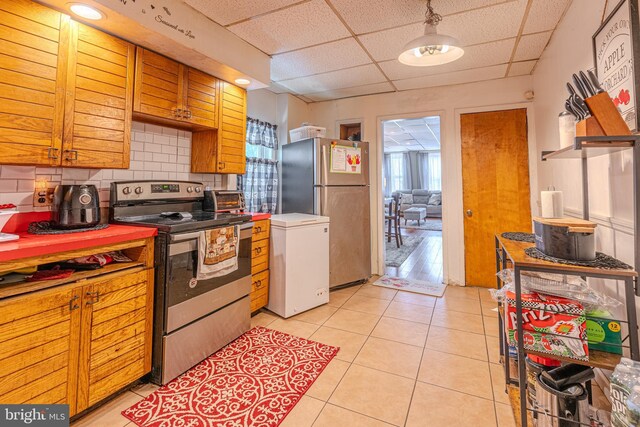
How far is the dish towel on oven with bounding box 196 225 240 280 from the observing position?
6.19ft

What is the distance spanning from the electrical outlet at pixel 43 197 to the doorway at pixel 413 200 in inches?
130

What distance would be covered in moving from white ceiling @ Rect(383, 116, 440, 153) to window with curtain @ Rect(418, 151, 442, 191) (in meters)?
0.66

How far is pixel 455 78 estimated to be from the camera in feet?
11.1

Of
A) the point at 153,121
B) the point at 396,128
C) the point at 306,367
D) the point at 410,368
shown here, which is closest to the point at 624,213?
the point at 410,368

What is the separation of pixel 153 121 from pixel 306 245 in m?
→ 1.65

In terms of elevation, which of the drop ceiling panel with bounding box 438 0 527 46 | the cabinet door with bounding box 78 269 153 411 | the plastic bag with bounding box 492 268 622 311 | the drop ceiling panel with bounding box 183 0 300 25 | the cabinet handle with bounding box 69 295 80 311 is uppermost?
the drop ceiling panel with bounding box 438 0 527 46

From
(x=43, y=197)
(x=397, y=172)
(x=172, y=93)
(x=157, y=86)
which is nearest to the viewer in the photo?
(x=43, y=197)

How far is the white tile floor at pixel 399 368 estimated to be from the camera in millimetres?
1524

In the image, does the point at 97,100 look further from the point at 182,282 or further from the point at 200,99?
the point at 182,282

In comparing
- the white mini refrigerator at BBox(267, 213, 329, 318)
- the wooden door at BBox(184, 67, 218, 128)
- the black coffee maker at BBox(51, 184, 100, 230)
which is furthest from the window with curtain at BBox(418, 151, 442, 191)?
the black coffee maker at BBox(51, 184, 100, 230)

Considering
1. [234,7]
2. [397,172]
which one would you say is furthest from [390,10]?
[397,172]

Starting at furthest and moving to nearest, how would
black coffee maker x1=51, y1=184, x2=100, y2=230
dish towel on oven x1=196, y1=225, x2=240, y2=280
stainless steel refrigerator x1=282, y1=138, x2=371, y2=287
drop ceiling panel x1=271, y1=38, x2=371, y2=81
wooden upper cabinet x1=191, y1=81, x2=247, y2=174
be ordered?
stainless steel refrigerator x1=282, y1=138, x2=371, y2=287
drop ceiling panel x1=271, y1=38, x2=371, y2=81
wooden upper cabinet x1=191, y1=81, x2=247, y2=174
dish towel on oven x1=196, y1=225, x2=240, y2=280
black coffee maker x1=51, y1=184, x2=100, y2=230

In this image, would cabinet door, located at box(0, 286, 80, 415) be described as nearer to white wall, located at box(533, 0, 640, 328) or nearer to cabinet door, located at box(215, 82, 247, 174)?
cabinet door, located at box(215, 82, 247, 174)

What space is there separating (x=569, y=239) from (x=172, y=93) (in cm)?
256
